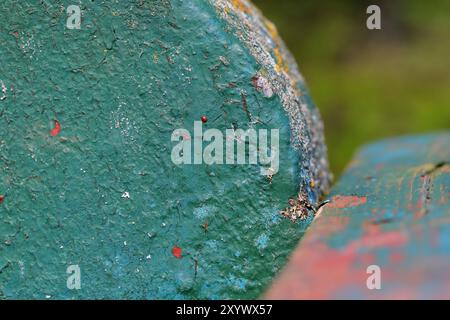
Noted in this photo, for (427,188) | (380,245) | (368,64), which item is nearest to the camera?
(380,245)

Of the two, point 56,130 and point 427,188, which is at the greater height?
point 56,130

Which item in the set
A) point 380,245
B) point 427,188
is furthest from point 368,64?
point 380,245

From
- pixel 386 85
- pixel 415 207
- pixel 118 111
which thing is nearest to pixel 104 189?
pixel 118 111

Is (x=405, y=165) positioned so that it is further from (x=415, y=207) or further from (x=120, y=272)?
(x=120, y=272)

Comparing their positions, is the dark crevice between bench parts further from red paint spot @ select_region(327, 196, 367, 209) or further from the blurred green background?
the blurred green background

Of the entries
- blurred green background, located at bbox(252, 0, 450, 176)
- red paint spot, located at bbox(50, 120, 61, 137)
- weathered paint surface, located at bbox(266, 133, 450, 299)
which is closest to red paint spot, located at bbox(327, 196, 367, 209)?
weathered paint surface, located at bbox(266, 133, 450, 299)

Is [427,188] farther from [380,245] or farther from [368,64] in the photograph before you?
[368,64]
